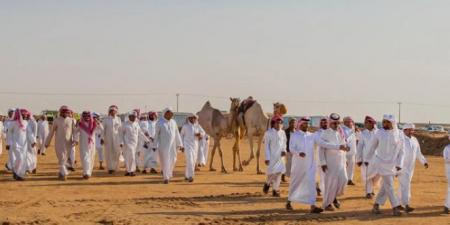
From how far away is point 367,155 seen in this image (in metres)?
12.0

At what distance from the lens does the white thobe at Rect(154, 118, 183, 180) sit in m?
16.2

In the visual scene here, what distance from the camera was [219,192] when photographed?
14.4 metres

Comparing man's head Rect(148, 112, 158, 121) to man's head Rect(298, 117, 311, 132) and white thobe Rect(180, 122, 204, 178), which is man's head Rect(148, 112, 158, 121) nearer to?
white thobe Rect(180, 122, 204, 178)

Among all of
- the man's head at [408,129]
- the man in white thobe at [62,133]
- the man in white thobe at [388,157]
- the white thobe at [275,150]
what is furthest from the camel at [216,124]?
the man in white thobe at [388,157]

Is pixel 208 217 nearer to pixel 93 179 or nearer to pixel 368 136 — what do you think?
pixel 368 136

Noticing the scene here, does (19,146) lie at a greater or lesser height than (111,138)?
lesser

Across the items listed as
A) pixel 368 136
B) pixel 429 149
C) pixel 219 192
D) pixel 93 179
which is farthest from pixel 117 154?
pixel 429 149

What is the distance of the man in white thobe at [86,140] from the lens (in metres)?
17.0

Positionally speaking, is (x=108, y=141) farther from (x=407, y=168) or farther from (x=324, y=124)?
(x=407, y=168)

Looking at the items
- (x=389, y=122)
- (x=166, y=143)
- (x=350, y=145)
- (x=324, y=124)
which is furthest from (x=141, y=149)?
(x=389, y=122)

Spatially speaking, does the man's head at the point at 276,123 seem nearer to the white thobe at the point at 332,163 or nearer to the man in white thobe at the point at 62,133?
the white thobe at the point at 332,163

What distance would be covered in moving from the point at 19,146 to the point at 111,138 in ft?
9.31

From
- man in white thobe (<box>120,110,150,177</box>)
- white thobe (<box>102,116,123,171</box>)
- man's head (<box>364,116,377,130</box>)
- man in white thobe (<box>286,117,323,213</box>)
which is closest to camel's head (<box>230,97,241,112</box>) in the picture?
man in white thobe (<box>120,110,150,177</box>)

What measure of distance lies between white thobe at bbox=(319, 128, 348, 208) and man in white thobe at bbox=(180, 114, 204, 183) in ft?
19.5
